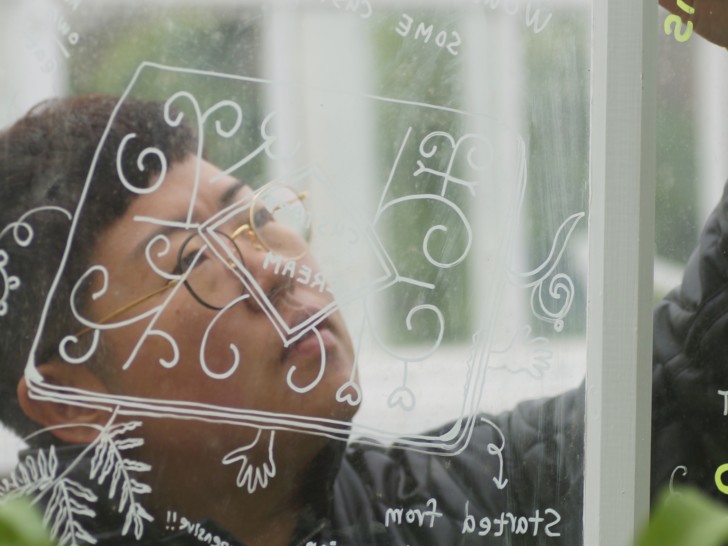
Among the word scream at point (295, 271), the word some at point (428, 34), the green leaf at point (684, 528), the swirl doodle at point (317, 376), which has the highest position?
the word some at point (428, 34)

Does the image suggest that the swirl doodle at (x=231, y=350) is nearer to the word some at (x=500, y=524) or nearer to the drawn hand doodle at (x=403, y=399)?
the drawn hand doodle at (x=403, y=399)

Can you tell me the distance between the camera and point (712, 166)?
1509mm

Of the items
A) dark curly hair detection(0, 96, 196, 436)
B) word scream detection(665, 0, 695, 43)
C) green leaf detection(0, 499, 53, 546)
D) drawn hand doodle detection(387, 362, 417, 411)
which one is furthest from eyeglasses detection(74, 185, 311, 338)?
green leaf detection(0, 499, 53, 546)

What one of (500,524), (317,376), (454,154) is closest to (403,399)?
(317,376)

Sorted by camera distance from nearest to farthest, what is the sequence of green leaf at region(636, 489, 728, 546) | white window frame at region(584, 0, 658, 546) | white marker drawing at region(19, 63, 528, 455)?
1. green leaf at region(636, 489, 728, 546)
2. white window frame at region(584, 0, 658, 546)
3. white marker drawing at region(19, 63, 528, 455)

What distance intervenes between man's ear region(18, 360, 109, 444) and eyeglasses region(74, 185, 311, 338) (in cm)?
22

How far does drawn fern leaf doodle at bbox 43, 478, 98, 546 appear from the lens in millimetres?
1518

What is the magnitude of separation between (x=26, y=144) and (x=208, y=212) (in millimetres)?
306

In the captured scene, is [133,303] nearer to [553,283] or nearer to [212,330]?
[212,330]

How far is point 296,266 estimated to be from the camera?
59.3 inches

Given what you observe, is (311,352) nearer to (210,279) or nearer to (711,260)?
(210,279)

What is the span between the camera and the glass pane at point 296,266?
149cm

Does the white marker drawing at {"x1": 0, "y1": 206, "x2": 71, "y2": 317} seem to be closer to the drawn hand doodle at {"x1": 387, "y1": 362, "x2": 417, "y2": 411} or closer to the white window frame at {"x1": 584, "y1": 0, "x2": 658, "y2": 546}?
the drawn hand doodle at {"x1": 387, "y1": 362, "x2": 417, "y2": 411}

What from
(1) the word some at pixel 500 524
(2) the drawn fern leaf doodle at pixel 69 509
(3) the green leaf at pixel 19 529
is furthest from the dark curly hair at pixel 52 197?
(3) the green leaf at pixel 19 529
